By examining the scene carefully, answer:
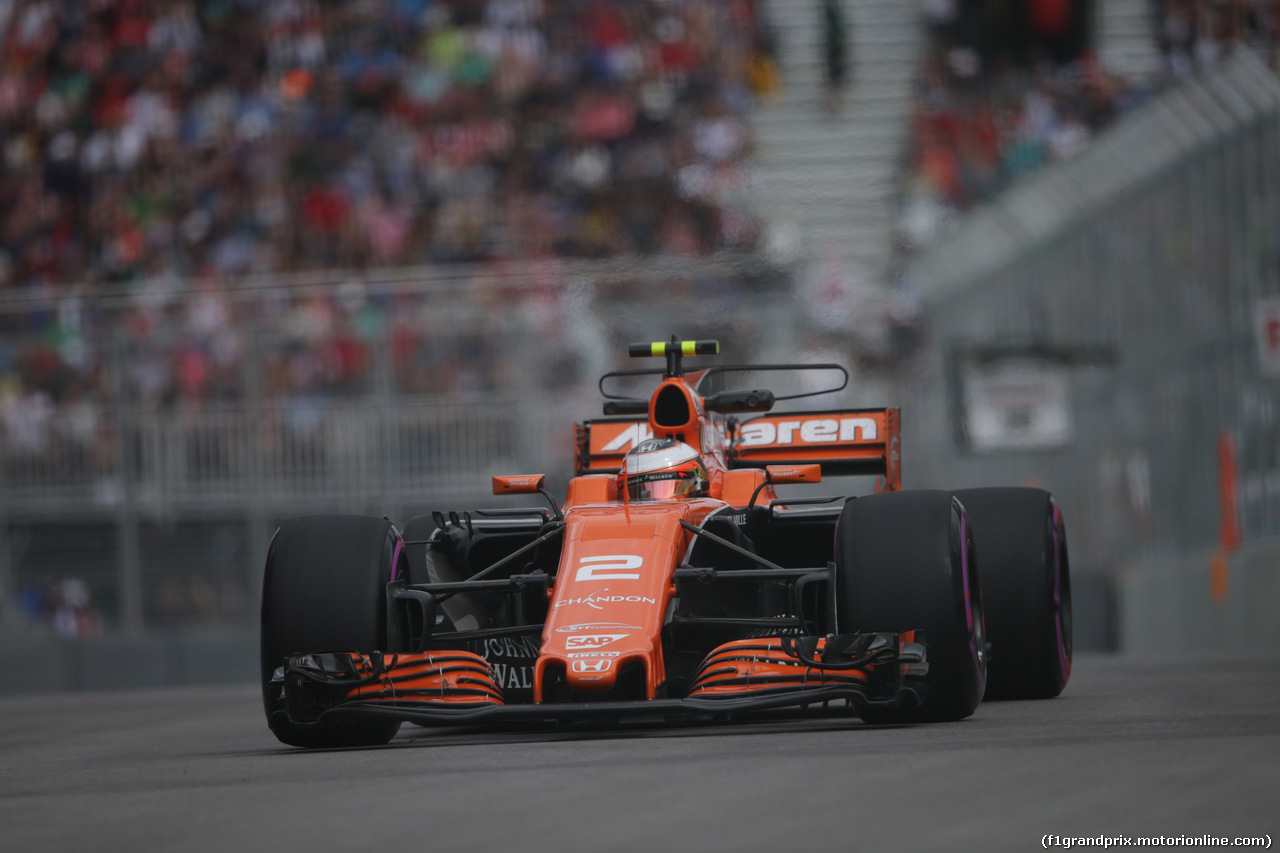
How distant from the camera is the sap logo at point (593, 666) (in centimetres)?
597

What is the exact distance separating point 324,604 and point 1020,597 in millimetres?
2829

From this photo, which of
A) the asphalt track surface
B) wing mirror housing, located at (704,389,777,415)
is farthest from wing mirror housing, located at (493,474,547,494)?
the asphalt track surface

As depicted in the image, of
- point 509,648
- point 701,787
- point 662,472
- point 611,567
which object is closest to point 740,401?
point 662,472

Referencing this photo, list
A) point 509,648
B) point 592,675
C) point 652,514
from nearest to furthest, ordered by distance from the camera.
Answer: point 592,675 < point 652,514 < point 509,648

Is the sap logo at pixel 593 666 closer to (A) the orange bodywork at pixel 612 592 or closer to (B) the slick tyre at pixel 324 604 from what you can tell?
(A) the orange bodywork at pixel 612 592

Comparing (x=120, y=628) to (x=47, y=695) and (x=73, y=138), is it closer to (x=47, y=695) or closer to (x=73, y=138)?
(x=47, y=695)

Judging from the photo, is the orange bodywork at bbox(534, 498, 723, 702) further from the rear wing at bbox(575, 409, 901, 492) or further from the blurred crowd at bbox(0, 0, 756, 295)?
the blurred crowd at bbox(0, 0, 756, 295)

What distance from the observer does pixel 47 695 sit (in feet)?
44.6

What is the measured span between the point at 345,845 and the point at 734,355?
9638mm

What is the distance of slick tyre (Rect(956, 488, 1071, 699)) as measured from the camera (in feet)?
25.3

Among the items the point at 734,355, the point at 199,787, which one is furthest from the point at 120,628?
the point at 199,787

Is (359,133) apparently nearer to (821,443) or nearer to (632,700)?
(821,443)

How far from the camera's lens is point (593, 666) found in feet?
19.6

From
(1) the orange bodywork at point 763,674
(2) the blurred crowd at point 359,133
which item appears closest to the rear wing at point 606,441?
(1) the orange bodywork at point 763,674
